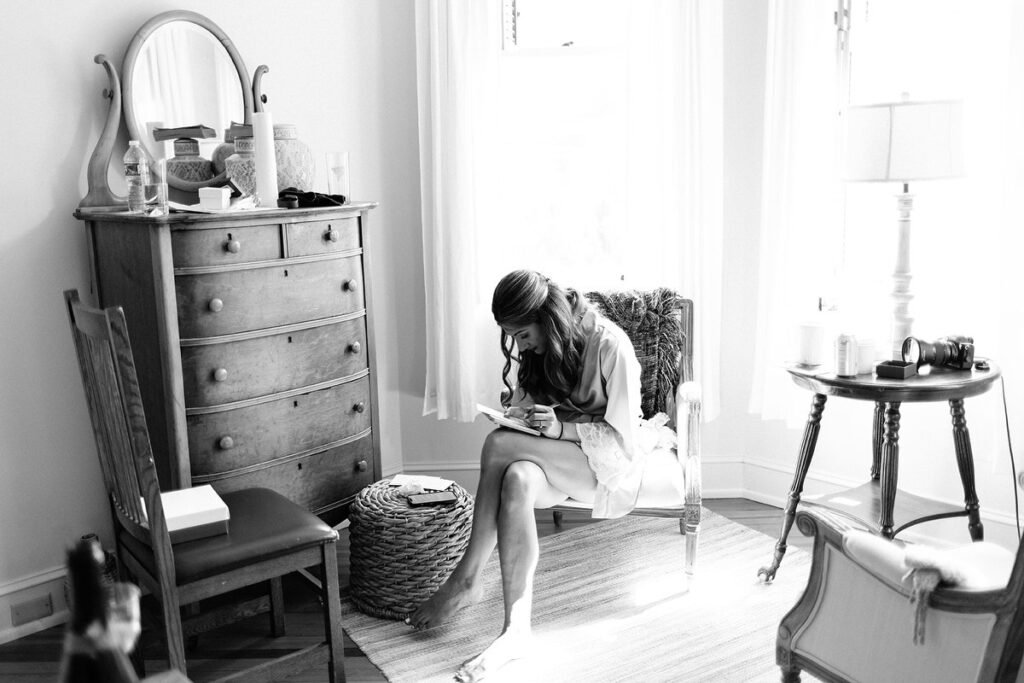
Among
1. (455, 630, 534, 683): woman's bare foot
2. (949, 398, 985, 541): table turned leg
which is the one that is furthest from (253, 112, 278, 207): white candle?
(949, 398, 985, 541): table turned leg

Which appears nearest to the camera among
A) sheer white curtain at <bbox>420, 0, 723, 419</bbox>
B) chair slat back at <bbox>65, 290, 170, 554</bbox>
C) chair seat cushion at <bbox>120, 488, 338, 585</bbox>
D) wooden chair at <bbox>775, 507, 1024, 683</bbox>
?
wooden chair at <bbox>775, 507, 1024, 683</bbox>

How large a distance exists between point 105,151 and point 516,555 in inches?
68.9

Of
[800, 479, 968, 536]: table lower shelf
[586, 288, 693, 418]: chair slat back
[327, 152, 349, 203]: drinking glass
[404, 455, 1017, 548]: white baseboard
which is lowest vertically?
[404, 455, 1017, 548]: white baseboard

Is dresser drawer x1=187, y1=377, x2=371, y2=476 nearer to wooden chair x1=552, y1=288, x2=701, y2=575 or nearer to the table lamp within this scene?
wooden chair x1=552, y1=288, x2=701, y2=575

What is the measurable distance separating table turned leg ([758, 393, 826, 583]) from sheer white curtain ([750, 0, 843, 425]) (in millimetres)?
378

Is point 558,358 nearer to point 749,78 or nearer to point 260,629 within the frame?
point 260,629

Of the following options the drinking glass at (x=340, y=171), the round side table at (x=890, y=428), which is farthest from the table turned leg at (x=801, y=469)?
the drinking glass at (x=340, y=171)

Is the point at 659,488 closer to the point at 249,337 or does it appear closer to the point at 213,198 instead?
the point at 249,337

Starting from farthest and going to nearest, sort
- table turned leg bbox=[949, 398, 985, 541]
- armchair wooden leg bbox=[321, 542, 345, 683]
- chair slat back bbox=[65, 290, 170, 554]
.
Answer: table turned leg bbox=[949, 398, 985, 541]
armchair wooden leg bbox=[321, 542, 345, 683]
chair slat back bbox=[65, 290, 170, 554]

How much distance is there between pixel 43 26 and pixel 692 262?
2.37 meters

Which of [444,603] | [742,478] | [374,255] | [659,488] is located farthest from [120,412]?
[742,478]

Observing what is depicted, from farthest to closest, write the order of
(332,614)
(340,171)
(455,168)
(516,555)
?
(455,168), (340,171), (516,555), (332,614)

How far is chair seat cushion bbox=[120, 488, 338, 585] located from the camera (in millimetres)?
2121

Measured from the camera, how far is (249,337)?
2.59 m
